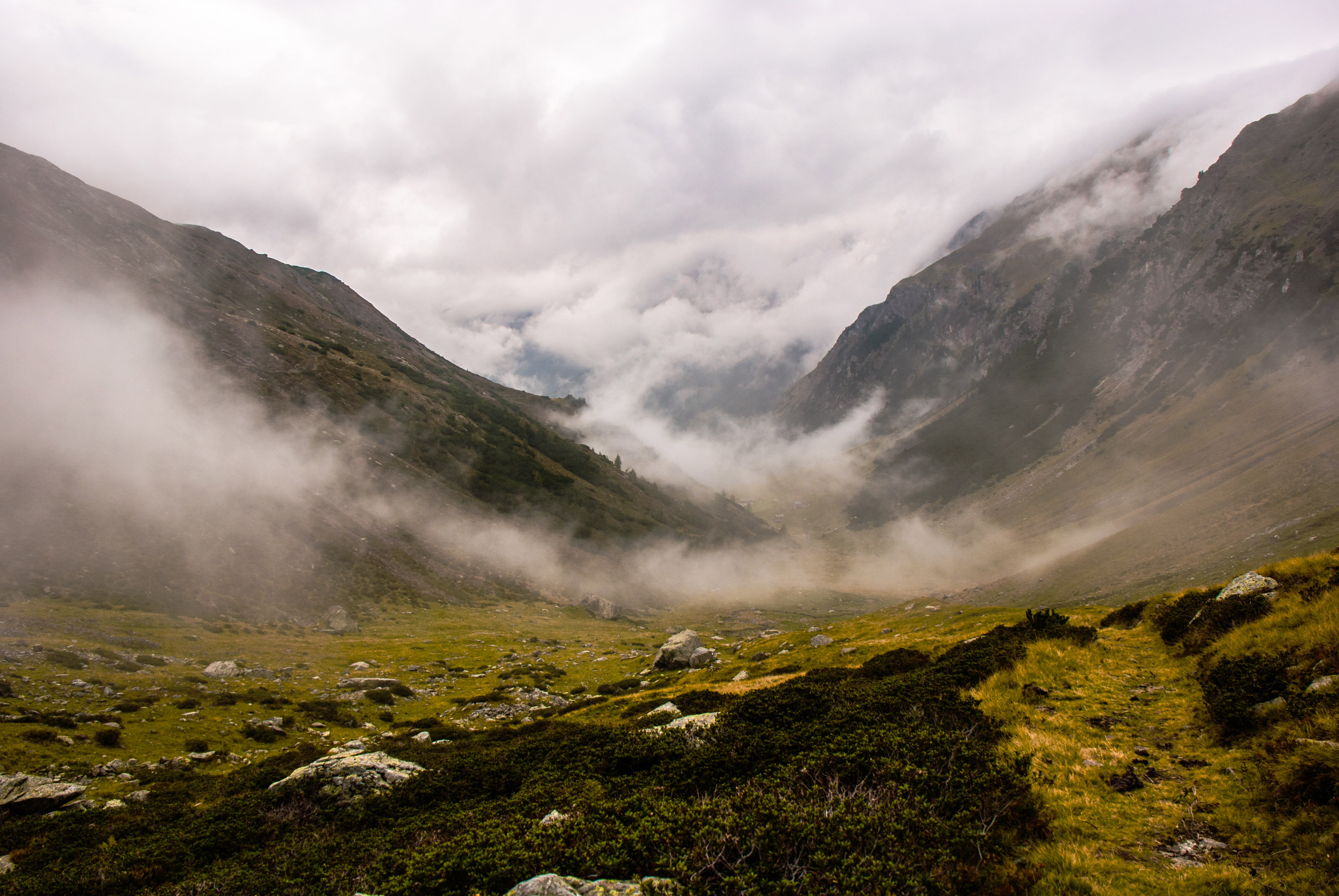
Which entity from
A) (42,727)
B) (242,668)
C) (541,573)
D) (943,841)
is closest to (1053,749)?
(943,841)

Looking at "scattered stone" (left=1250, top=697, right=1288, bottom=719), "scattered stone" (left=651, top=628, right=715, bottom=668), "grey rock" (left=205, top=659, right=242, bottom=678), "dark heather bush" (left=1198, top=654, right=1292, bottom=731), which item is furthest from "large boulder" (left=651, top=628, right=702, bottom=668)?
"scattered stone" (left=1250, top=697, right=1288, bottom=719)

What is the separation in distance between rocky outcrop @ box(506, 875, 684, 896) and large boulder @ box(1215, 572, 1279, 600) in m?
20.1

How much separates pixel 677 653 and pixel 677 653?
0.04 metres

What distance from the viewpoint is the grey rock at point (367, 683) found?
1918 inches

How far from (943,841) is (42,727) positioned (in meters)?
45.3

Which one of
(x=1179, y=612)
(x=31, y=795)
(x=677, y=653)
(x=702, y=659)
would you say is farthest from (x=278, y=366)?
(x=1179, y=612)

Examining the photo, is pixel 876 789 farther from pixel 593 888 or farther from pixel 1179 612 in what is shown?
pixel 1179 612

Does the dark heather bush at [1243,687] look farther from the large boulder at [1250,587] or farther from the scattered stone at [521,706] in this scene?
the scattered stone at [521,706]

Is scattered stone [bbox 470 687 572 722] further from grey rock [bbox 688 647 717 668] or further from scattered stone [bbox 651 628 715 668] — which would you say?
grey rock [bbox 688 647 717 668]

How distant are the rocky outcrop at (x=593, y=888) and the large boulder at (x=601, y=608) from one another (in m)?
128

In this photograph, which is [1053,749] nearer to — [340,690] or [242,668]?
[340,690]

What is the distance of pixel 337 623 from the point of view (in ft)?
289

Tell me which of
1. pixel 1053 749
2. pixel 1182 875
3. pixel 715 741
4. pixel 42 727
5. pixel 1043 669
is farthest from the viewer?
pixel 42 727

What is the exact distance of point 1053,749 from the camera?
1200cm
